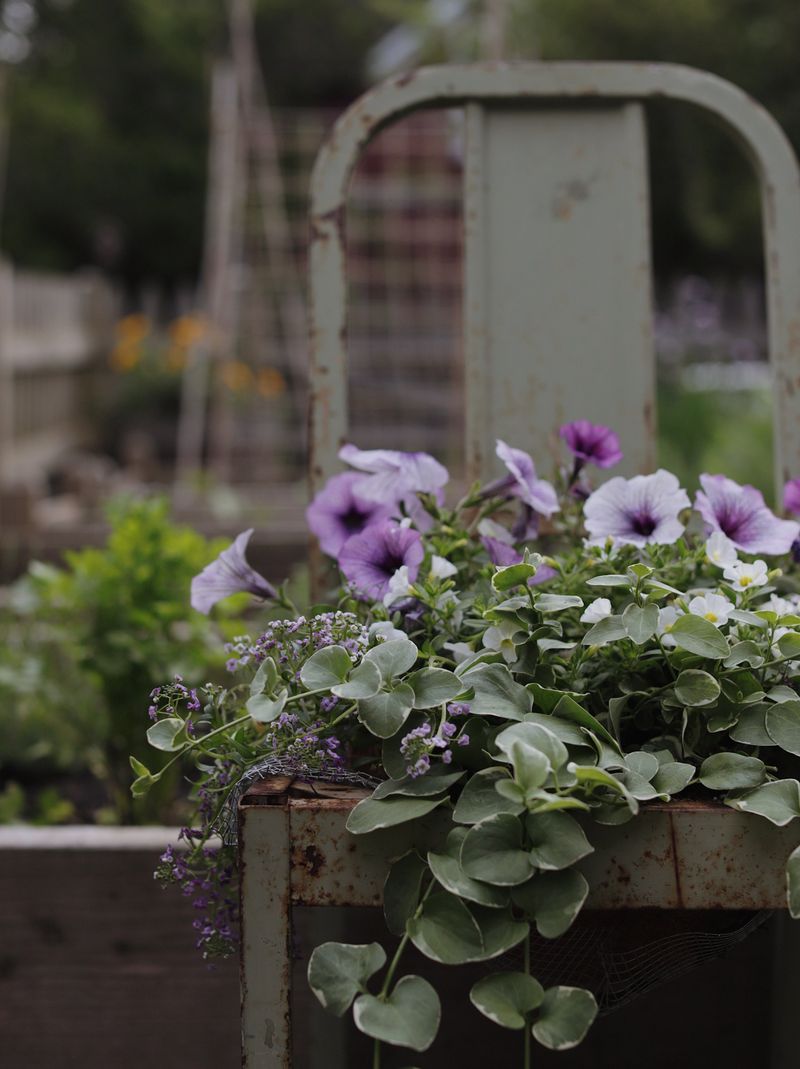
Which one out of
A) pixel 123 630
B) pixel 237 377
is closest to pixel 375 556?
pixel 123 630

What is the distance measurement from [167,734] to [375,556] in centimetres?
29

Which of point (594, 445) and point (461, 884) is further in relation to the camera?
point (594, 445)

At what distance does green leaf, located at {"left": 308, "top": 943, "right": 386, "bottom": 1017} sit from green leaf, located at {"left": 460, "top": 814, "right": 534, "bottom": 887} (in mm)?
93

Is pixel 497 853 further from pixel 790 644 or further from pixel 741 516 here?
pixel 741 516

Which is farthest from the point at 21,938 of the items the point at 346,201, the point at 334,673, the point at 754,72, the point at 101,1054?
the point at 754,72

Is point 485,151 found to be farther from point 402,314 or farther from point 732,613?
point 402,314

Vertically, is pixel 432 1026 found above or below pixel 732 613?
below

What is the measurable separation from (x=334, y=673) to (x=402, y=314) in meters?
8.45

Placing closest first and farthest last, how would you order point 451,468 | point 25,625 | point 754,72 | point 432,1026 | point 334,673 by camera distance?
point 432,1026 → point 334,673 → point 25,625 → point 451,468 → point 754,72

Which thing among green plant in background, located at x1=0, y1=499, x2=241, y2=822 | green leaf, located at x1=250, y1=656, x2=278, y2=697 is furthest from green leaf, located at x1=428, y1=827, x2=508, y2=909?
green plant in background, located at x1=0, y1=499, x2=241, y2=822

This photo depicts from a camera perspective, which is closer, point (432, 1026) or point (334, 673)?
point (432, 1026)

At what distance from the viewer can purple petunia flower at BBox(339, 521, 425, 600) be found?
124cm

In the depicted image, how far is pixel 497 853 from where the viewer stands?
94cm

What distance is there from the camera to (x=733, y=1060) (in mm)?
1773
